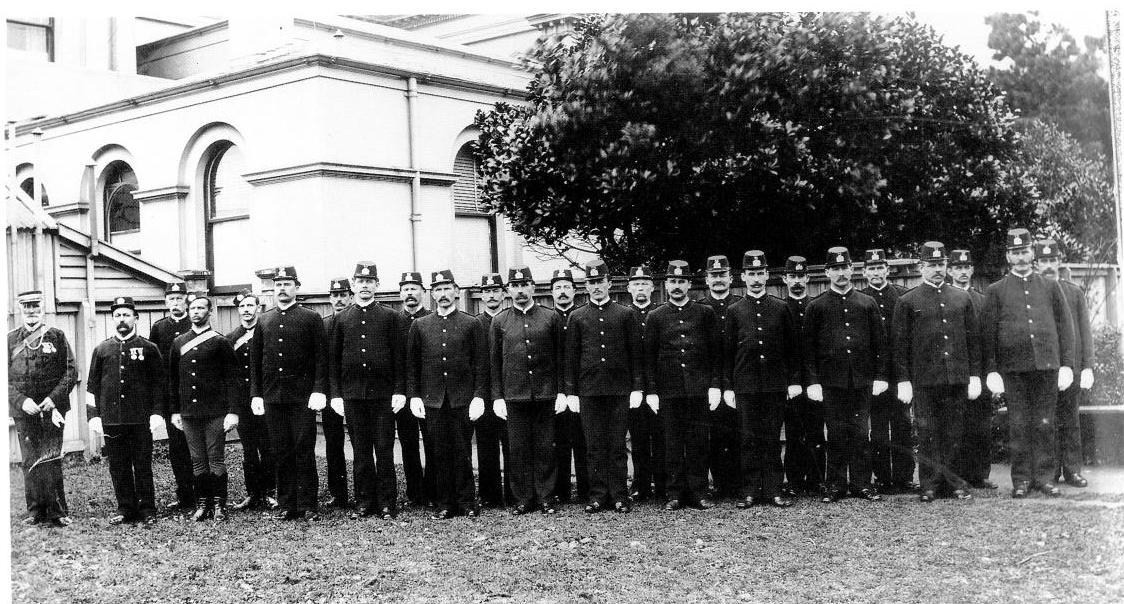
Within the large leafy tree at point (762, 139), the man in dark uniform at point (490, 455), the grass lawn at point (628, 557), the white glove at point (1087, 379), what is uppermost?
the large leafy tree at point (762, 139)

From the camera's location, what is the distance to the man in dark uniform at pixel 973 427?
6551mm

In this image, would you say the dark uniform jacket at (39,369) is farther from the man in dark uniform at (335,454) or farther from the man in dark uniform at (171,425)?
the man in dark uniform at (335,454)

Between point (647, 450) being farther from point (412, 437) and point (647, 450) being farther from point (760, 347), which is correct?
point (412, 437)

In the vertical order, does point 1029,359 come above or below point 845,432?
above

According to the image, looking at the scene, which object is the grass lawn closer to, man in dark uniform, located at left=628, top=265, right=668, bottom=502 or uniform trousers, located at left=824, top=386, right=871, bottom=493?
uniform trousers, located at left=824, top=386, right=871, bottom=493

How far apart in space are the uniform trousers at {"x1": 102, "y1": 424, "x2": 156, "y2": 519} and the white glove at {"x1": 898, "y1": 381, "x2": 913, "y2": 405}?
5.43 metres

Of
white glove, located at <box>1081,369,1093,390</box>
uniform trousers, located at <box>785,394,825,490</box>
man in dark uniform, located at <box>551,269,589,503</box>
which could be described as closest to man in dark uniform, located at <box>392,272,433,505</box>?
man in dark uniform, located at <box>551,269,589,503</box>

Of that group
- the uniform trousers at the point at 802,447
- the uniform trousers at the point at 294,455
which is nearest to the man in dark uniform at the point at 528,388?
the uniform trousers at the point at 294,455

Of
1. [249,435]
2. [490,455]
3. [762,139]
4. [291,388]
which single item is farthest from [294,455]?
[762,139]

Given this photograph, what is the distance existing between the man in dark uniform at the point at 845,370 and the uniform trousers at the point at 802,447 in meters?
0.14

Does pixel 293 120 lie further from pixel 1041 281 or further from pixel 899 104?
pixel 1041 281

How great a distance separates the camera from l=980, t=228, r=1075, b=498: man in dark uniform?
6.27 meters

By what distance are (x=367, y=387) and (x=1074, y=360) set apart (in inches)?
195

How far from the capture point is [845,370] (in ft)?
21.6
